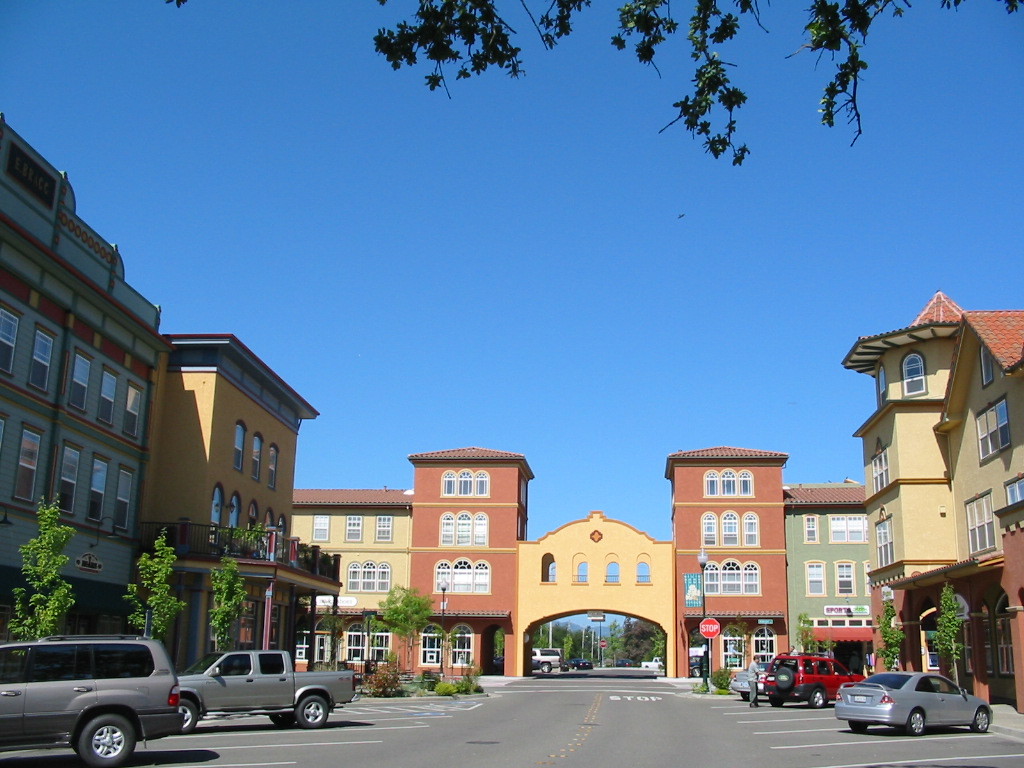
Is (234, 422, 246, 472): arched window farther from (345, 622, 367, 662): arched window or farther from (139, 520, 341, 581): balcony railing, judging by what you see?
(345, 622, 367, 662): arched window

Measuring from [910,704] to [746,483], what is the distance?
38.9 metres

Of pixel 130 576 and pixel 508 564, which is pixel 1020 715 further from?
pixel 508 564

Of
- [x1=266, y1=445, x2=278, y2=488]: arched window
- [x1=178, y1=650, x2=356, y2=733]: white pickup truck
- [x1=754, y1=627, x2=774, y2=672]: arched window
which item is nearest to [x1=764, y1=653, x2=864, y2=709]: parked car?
[x1=178, y1=650, x2=356, y2=733]: white pickup truck

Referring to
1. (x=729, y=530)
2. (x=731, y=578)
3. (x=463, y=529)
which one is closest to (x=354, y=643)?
(x=463, y=529)

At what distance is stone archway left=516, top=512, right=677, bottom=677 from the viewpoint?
2320 inches

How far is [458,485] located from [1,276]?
39.8 m

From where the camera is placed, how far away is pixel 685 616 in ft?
189

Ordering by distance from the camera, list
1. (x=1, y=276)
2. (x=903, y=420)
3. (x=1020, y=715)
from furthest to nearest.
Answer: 1. (x=903, y=420)
2. (x=1020, y=715)
3. (x=1, y=276)

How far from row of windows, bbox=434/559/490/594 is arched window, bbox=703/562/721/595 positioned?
41.1 feet

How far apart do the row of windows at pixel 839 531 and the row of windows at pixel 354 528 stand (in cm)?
2481

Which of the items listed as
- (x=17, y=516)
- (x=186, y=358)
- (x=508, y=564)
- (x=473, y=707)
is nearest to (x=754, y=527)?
(x=508, y=564)

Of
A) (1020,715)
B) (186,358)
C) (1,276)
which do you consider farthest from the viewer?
(186,358)

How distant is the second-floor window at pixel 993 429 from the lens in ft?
102

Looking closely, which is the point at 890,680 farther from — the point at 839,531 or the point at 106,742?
the point at 839,531
